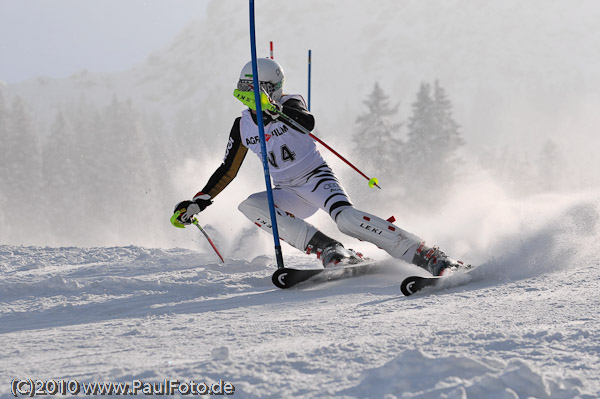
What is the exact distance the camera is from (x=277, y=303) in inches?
143

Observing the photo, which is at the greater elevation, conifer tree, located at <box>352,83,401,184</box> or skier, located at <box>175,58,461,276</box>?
conifer tree, located at <box>352,83,401,184</box>

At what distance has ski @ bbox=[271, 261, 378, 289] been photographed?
13.5 feet

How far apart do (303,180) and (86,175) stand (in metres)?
32.6

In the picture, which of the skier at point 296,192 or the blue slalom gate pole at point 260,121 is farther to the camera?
the skier at point 296,192

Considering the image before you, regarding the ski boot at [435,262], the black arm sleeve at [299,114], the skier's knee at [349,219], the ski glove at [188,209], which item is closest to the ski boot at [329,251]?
the skier's knee at [349,219]

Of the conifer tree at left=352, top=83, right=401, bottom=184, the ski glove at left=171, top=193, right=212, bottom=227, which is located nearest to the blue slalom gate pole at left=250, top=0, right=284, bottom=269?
the ski glove at left=171, top=193, right=212, bottom=227

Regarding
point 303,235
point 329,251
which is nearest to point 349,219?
point 329,251

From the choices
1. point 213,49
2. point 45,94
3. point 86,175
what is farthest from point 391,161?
point 213,49

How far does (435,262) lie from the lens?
423 centimetres

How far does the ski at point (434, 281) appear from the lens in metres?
3.54

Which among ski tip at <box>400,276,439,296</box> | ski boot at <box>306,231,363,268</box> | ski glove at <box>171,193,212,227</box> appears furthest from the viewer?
ski glove at <box>171,193,212,227</box>

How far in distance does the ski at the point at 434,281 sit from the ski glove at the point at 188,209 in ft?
6.75

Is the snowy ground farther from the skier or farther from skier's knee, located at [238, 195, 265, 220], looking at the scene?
skier's knee, located at [238, 195, 265, 220]

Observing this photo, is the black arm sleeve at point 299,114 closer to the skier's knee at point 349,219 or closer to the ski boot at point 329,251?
the skier's knee at point 349,219
